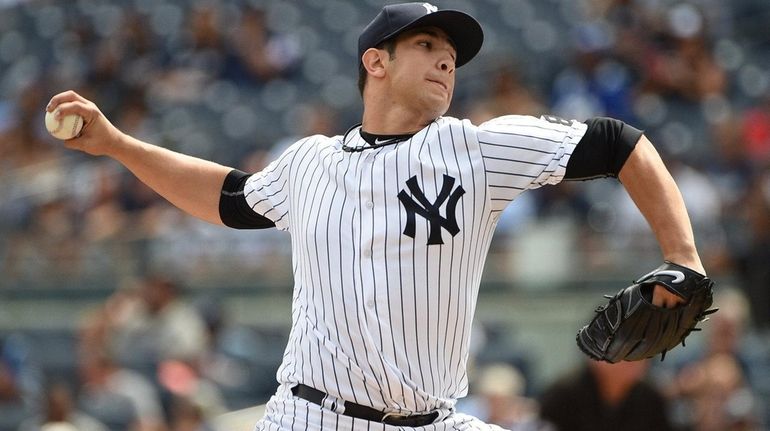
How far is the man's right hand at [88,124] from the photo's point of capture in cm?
353

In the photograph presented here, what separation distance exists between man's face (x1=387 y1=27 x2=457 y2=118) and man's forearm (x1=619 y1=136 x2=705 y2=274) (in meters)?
0.55

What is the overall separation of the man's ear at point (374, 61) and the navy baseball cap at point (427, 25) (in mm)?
17

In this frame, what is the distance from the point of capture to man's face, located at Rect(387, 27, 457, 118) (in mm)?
3357

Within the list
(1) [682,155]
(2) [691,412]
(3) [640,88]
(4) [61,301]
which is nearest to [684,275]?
(2) [691,412]

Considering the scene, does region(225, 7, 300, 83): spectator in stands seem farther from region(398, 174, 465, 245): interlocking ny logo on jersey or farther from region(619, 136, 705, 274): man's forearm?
region(619, 136, 705, 274): man's forearm

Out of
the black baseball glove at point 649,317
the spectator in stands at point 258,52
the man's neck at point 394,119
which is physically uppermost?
the spectator in stands at point 258,52

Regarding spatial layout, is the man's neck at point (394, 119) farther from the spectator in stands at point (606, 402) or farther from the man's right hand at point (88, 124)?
the spectator in stands at point (606, 402)

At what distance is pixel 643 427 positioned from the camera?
556 cm

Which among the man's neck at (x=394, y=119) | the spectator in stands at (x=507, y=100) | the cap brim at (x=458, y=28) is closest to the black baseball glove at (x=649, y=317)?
the man's neck at (x=394, y=119)

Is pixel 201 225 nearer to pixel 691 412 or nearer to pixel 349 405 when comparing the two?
pixel 691 412

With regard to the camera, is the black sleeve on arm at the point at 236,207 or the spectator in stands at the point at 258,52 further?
the spectator in stands at the point at 258,52

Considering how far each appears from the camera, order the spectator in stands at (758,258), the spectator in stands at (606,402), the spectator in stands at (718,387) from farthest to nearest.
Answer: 1. the spectator in stands at (758,258)
2. the spectator in stands at (718,387)
3. the spectator in stands at (606,402)

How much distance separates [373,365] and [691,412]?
3.66 metres

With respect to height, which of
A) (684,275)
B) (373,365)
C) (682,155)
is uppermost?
(682,155)
